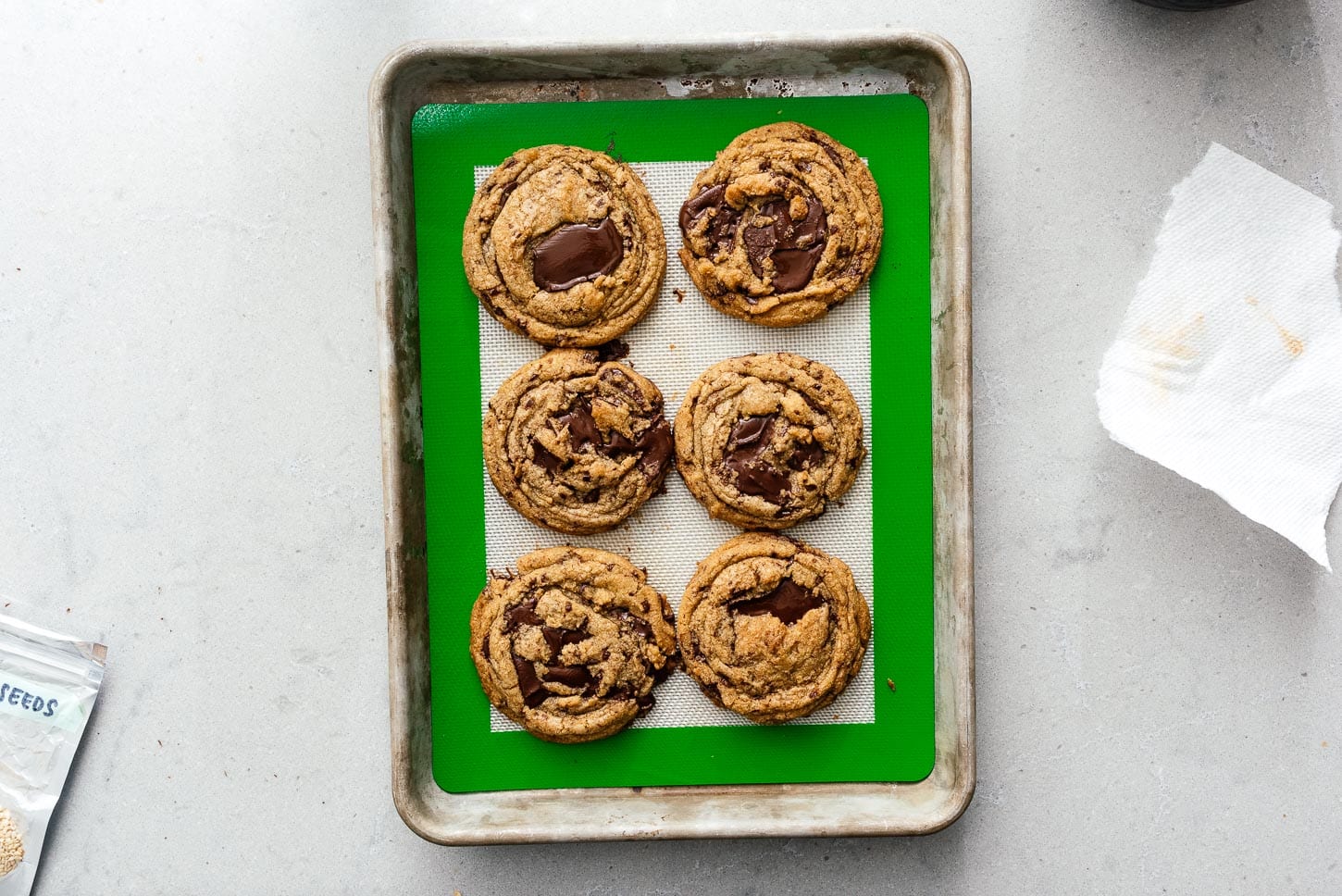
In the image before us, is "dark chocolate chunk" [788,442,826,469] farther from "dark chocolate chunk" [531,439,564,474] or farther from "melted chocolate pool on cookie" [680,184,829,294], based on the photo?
"dark chocolate chunk" [531,439,564,474]

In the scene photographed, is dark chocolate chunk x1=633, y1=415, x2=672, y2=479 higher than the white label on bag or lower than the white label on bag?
higher

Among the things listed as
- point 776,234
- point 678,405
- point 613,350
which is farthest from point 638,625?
point 776,234

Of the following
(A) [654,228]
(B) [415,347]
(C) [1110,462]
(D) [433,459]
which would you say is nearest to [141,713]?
(D) [433,459]

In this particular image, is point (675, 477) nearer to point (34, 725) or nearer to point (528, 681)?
point (528, 681)

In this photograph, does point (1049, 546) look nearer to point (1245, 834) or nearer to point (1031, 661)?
point (1031, 661)

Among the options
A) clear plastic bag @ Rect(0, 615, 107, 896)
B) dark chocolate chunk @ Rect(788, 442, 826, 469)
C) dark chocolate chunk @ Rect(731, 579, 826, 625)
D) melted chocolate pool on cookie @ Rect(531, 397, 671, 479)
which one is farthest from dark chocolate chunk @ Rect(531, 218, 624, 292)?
clear plastic bag @ Rect(0, 615, 107, 896)
